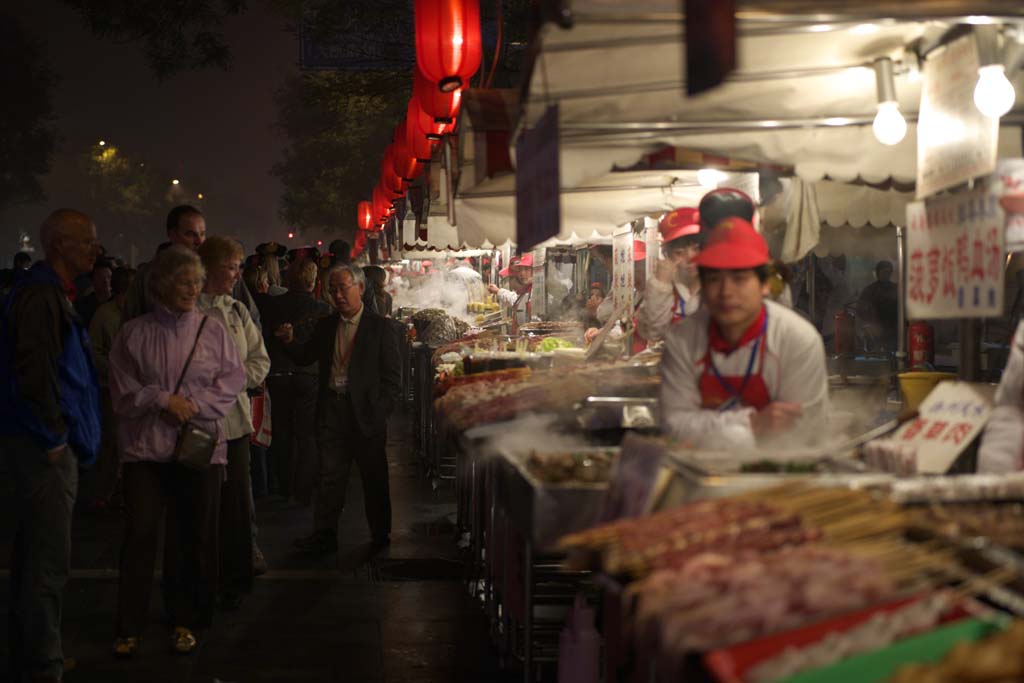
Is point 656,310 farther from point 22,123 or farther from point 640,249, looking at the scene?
point 22,123

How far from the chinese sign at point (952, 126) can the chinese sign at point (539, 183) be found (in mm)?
1730

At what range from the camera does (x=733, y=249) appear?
187 inches

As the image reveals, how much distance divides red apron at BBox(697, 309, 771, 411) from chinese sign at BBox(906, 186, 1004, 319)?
0.87 metres

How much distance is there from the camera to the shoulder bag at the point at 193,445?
6.61 metres

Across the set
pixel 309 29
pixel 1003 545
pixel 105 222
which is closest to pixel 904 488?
pixel 1003 545

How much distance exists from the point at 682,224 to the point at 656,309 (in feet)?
4.96

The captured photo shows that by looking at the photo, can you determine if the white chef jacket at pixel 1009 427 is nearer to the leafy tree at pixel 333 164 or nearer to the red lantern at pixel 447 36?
the red lantern at pixel 447 36

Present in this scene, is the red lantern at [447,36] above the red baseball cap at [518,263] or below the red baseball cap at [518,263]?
above

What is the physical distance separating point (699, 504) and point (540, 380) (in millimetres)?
4691

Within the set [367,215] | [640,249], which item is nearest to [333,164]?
[367,215]

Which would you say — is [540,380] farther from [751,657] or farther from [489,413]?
[751,657]

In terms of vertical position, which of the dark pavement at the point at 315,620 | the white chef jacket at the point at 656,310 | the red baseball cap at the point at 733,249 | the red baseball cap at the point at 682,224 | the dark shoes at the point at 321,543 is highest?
the red baseball cap at the point at 682,224

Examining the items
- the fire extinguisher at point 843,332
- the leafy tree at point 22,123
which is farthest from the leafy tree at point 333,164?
the fire extinguisher at point 843,332

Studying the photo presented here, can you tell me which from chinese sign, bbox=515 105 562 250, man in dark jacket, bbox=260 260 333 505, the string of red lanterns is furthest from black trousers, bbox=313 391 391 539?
chinese sign, bbox=515 105 562 250
